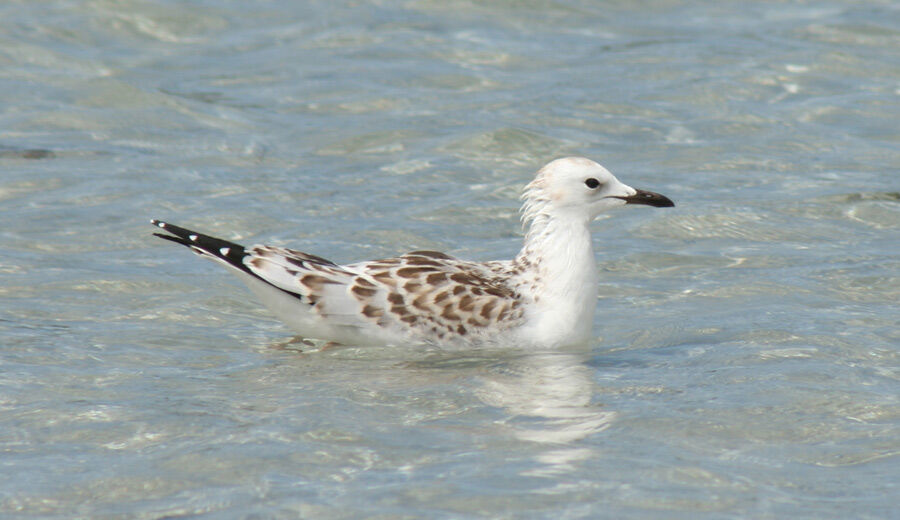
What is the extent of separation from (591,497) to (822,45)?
12178mm

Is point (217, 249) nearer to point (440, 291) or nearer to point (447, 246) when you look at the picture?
point (440, 291)

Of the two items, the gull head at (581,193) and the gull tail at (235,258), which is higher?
the gull head at (581,193)

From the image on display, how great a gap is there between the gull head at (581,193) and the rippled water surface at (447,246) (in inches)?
32.5

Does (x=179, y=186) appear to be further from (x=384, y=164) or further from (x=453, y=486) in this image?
(x=453, y=486)

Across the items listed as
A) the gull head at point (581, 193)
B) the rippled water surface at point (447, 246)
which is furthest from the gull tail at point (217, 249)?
the gull head at point (581, 193)

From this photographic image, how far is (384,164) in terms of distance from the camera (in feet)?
45.9

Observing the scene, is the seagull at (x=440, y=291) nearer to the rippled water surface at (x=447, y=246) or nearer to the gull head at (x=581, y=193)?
the gull head at (x=581, y=193)

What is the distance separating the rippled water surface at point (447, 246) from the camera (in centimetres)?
724

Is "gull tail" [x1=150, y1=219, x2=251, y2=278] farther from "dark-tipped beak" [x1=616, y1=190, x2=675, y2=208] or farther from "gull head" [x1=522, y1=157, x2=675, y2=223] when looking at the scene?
"dark-tipped beak" [x1=616, y1=190, x2=675, y2=208]

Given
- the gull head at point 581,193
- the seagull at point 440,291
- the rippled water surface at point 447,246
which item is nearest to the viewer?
the rippled water surface at point 447,246

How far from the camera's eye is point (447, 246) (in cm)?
1191

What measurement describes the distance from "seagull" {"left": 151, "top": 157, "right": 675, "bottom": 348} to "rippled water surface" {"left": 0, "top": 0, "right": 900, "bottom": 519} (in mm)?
189

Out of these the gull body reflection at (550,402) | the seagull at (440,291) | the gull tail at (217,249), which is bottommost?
the gull body reflection at (550,402)

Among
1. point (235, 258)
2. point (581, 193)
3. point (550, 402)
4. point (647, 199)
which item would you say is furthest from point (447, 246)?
point (550, 402)
